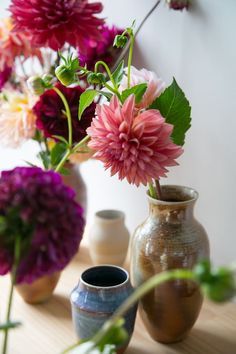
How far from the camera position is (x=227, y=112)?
30.3 inches

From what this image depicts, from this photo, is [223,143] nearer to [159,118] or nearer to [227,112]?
[227,112]

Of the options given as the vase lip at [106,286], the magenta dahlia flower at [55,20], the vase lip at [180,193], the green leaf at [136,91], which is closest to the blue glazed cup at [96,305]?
the vase lip at [106,286]

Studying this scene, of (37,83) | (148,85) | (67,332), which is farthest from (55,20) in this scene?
(67,332)

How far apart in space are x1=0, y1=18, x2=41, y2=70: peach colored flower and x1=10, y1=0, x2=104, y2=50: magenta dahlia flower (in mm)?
81

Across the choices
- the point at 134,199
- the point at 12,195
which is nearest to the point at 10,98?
the point at 134,199

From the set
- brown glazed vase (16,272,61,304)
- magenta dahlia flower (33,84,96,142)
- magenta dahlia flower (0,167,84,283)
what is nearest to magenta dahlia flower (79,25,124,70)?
magenta dahlia flower (33,84,96,142)

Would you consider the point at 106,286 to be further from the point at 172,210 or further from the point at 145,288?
the point at 145,288

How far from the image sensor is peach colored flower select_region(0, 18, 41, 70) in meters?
0.81

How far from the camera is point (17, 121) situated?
2.56 feet

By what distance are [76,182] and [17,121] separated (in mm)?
165

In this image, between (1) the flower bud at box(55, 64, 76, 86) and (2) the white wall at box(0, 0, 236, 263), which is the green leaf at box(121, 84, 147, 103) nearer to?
(1) the flower bud at box(55, 64, 76, 86)

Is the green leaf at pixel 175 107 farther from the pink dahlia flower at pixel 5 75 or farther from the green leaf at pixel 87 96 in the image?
the pink dahlia flower at pixel 5 75

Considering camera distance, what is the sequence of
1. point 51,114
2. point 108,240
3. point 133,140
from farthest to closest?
1. point 108,240
2. point 51,114
3. point 133,140

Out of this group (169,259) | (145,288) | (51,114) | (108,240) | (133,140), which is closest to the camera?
(145,288)
